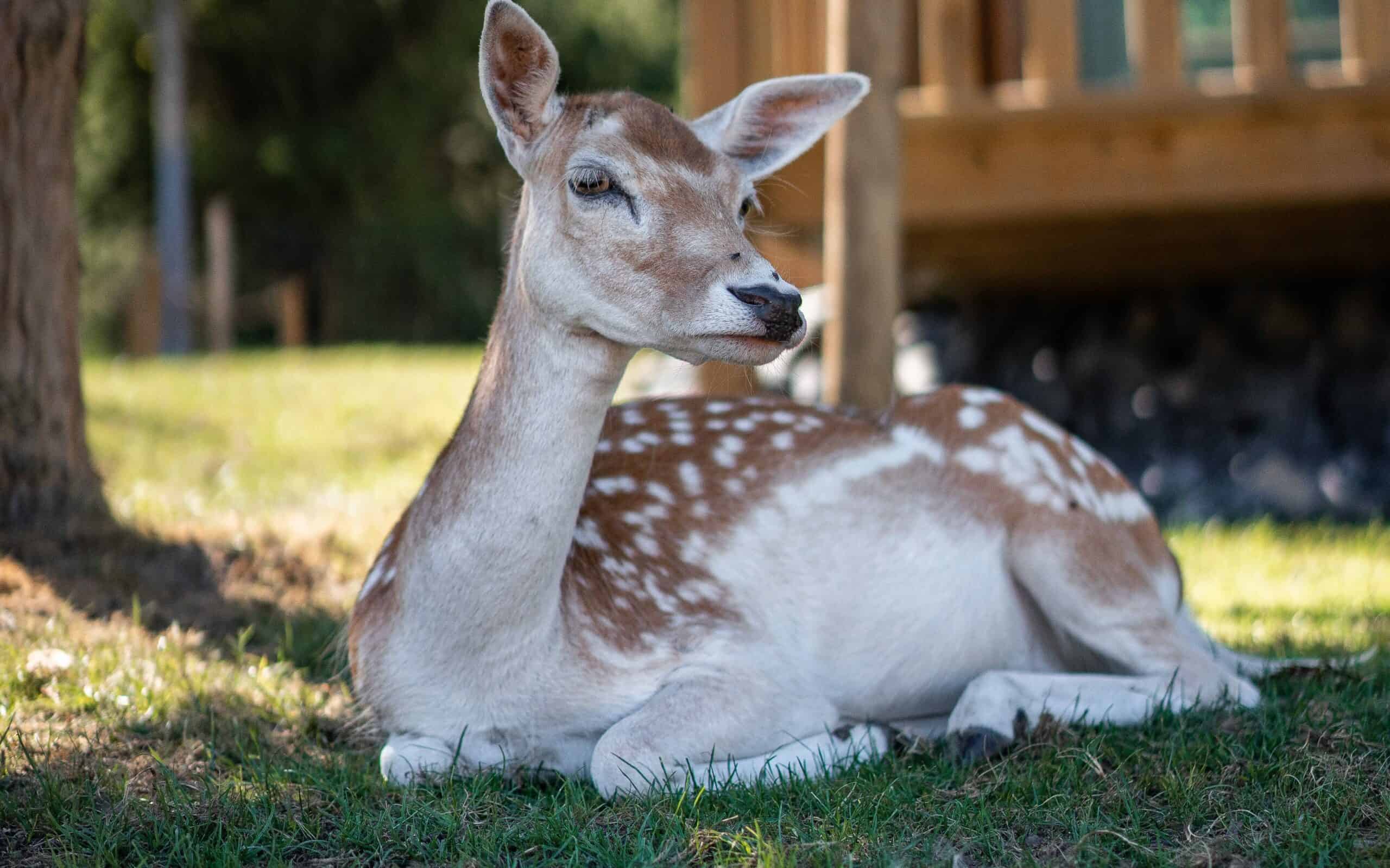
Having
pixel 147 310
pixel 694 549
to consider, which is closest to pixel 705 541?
pixel 694 549

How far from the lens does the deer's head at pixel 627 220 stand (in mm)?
2723

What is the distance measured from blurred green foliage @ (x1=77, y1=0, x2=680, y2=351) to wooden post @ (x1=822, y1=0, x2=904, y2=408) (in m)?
16.3

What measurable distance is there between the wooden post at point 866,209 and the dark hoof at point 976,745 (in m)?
2.03

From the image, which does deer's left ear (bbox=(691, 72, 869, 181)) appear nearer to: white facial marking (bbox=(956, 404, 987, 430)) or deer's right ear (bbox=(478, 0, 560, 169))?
deer's right ear (bbox=(478, 0, 560, 169))

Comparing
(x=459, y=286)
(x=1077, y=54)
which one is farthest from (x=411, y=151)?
(x=1077, y=54)

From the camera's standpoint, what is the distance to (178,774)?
2.84 meters

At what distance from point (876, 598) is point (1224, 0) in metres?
6.73

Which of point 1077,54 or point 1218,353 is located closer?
point 1077,54

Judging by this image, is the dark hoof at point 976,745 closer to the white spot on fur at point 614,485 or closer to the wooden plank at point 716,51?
the white spot on fur at point 614,485

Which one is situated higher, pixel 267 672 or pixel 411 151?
pixel 411 151

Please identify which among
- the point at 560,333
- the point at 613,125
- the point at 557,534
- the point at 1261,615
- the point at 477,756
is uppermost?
the point at 613,125

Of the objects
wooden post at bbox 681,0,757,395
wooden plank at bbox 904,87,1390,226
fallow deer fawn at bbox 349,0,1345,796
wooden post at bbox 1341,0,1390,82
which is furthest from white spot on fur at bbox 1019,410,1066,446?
wooden post at bbox 1341,0,1390,82

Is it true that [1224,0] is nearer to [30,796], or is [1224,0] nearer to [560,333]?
[560,333]

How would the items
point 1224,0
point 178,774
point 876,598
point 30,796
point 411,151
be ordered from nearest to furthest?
point 30,796 → point 178,774 → point 876,598 → point 1224,0 → point 411,151
